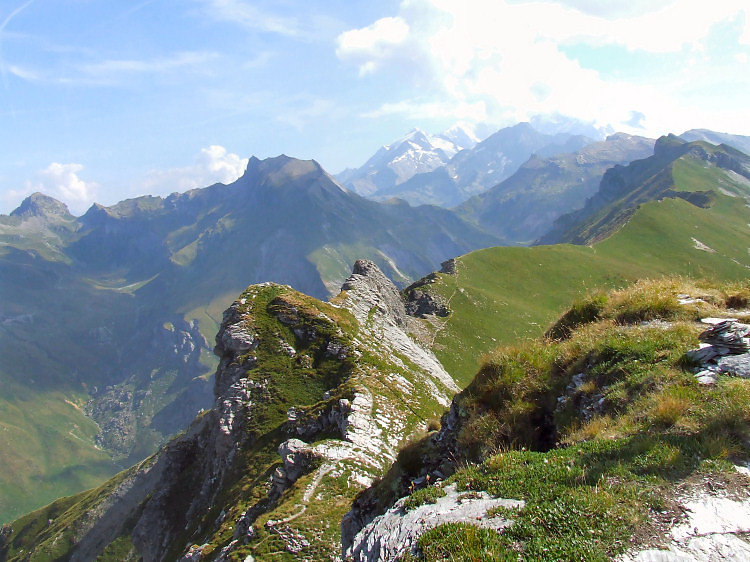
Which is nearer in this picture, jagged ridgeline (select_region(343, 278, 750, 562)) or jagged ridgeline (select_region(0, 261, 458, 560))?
jagged ridgeline (select_region(343, 278, 750, 562))

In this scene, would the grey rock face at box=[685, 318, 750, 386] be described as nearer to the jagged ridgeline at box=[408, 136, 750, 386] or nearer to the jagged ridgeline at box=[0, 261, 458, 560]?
the jagged ridgeline at box=[0, 261, 458, 560]

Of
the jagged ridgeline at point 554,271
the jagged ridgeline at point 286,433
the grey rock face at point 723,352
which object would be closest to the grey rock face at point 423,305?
the jagged ridgeline at point 554,271

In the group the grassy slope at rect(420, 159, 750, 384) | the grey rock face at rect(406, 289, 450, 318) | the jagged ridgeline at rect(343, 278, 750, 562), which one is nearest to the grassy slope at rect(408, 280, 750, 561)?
the jagged ridgeline at rect(343, 278, 750, 562)

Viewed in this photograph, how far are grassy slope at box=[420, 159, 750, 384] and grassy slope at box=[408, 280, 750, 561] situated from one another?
2158 cm

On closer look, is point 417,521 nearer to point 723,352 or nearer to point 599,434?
point 599,434

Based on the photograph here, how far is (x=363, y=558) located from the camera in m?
8.91

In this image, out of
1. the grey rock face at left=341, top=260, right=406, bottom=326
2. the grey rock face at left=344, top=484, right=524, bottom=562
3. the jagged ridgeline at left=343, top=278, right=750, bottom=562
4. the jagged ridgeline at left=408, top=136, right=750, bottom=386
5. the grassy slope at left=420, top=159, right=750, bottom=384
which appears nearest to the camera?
the jagged ridgeline at left=343, top=278, right=750, bottom=562

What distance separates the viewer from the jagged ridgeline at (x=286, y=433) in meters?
20.4

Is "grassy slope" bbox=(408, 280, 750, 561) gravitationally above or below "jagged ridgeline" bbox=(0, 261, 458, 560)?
above

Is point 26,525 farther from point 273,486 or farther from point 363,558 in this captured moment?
point 363,558

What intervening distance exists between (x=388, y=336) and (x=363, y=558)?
Result: 134ft

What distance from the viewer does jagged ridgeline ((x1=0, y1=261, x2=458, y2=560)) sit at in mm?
20406

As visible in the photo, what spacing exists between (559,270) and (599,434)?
111m

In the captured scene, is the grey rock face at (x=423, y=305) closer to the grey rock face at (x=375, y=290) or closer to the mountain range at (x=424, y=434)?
the grey rock face at (x=375, y=290)
